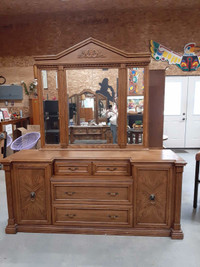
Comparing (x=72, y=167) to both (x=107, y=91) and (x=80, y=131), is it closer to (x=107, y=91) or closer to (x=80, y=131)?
(x=80, y=131)

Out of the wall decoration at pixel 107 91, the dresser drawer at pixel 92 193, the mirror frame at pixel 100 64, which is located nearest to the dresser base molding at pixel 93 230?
the dresser drawer at pixel 92 193

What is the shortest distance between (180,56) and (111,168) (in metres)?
4.44

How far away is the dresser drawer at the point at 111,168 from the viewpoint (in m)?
2.12

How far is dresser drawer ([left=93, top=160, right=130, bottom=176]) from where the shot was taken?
2.12 m

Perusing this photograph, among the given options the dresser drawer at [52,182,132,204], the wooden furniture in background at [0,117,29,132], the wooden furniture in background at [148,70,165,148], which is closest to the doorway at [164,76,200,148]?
the wooden furniture in background at [148,70,165,148]

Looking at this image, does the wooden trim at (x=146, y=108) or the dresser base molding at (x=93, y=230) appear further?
the wooden trim at (x=146, y=108)

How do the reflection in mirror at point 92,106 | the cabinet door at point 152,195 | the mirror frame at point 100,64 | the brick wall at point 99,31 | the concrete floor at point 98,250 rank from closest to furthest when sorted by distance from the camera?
the concrete floor at point 98,250 → the cabinet door at point 152,195 → the mirror frame at point 100,64 → the reflection in mirror at point 92,106 → the brick wall at point 99,31

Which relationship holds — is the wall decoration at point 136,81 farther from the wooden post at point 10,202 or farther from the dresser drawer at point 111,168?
the wooden post at point 10,202

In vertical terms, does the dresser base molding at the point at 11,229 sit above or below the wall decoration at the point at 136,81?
below

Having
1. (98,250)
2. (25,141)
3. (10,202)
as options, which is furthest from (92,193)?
(25,141)

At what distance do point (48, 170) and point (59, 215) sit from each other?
51 centimetres

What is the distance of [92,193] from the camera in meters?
2.11

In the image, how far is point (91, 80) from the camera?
2436mm

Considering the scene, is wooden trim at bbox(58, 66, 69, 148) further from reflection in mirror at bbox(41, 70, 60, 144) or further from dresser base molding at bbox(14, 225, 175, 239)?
dresser base molding at bbox(14, 225, 175, 239)
